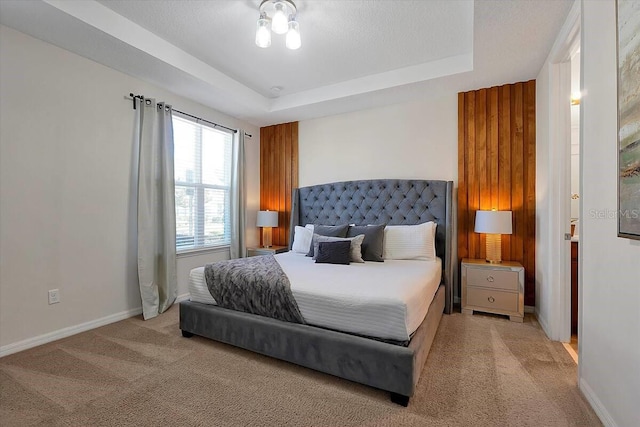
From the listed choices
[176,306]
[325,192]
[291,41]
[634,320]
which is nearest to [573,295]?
[634,320]

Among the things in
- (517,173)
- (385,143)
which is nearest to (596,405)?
(517,173)

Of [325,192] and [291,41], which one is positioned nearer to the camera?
[291,41]

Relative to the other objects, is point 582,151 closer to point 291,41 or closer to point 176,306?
point 291,41

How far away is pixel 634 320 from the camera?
1283 millimetres

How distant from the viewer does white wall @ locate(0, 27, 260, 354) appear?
7.76 ft

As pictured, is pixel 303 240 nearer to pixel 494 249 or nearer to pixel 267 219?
pixel 267 219

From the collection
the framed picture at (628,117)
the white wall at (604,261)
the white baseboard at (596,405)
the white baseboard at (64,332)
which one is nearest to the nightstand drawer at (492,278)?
the white wall at (604,261)

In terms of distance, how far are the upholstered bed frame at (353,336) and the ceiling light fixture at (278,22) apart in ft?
7.05

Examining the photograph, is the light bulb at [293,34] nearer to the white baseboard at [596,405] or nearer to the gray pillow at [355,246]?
the gray pillow at [355,246]

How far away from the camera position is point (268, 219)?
4566 mm

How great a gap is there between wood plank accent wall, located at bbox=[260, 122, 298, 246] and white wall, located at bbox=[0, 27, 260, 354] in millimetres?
1936

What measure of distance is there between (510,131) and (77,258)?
4.68 m

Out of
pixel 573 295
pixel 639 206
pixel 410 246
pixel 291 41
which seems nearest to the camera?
pixel 639 206

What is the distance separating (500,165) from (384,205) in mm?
1394
